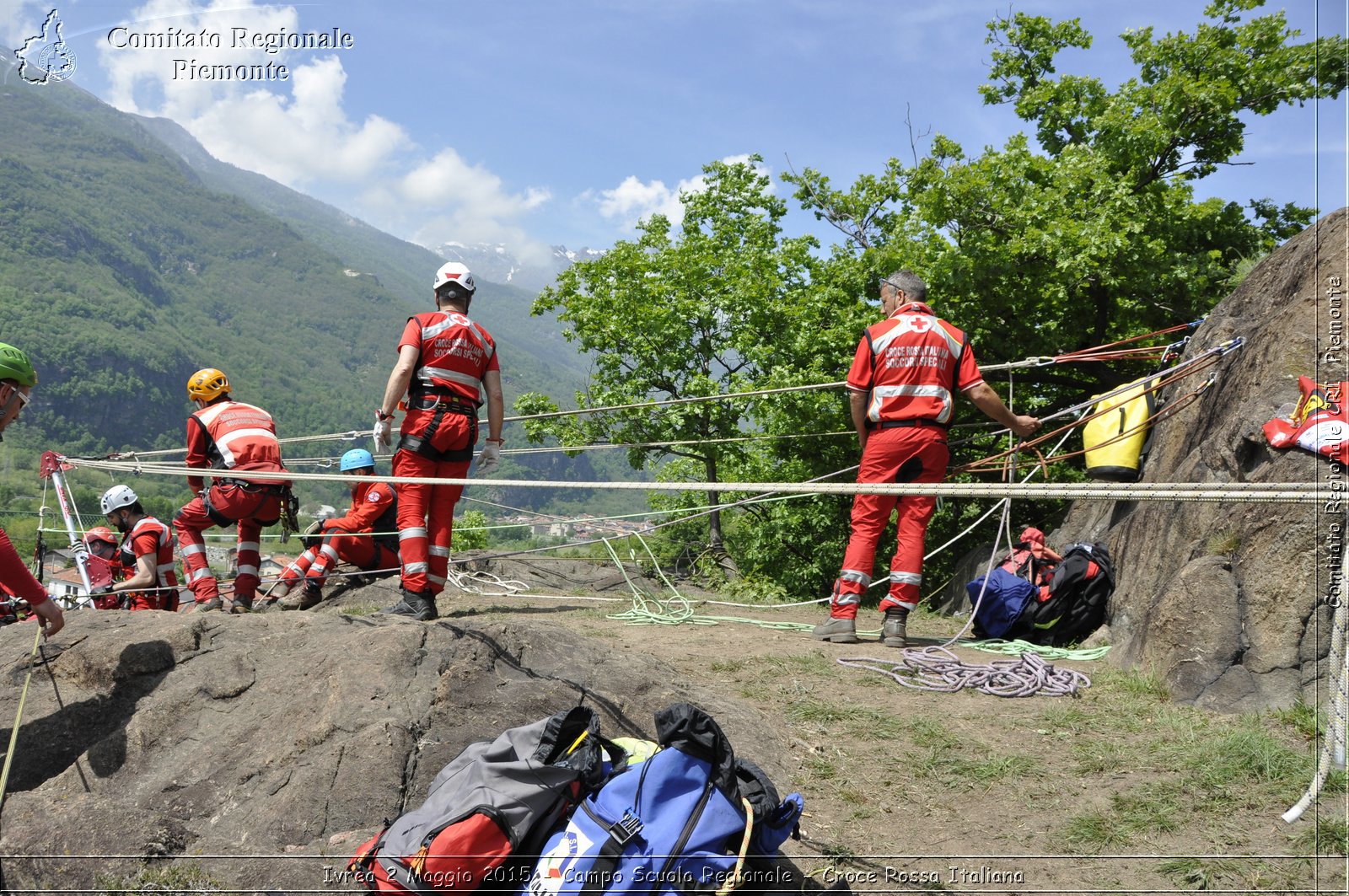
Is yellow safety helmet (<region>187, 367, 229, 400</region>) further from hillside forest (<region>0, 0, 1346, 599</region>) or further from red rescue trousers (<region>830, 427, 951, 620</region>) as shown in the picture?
red rescue trousers (<region>830, 427, 951, 620</region>)

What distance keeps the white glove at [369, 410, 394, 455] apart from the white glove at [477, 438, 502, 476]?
27.1 inches

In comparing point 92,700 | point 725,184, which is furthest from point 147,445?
point 92,700

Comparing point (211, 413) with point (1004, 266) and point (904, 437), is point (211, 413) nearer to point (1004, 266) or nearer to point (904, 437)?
point (904, 437)

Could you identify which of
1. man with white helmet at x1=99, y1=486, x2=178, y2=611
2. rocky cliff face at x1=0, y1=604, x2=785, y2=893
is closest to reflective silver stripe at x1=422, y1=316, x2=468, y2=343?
rocky cliff face at x1=0, y1=604, x2=785, y2=893

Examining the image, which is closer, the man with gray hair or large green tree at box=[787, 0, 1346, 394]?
the man with gray hair

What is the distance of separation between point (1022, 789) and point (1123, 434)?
4.62 meters

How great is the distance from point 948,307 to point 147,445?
14833 cm

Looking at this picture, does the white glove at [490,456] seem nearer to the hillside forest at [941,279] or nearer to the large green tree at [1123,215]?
the hillside forest at [941,279]

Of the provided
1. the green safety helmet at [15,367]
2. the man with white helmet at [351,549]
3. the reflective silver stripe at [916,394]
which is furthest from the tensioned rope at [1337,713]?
the man with white helmet at [351,549]

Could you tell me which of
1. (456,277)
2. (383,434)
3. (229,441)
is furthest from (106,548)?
(456,277)

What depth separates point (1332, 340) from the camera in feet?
17.7

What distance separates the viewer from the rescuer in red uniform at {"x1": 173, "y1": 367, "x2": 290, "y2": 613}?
22.5ft

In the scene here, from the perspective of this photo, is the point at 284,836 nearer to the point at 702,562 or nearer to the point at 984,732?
the point at 984,732

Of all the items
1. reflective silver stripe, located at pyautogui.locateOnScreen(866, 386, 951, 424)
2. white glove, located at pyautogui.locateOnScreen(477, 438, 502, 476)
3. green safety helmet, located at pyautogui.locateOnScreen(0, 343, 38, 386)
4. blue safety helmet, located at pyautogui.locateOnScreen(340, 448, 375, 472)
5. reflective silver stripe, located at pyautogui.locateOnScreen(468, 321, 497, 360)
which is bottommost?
blue safety helmet, located at pyautogui.locateOnScreen(340, 448, 375, 472)
